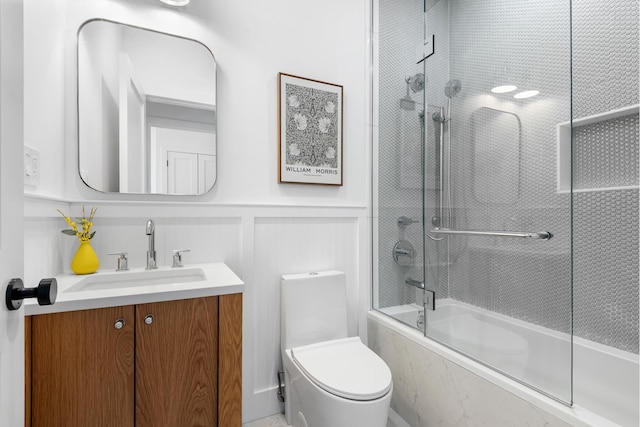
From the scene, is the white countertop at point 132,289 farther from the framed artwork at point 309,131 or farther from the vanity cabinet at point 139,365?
the framed artwork at point 309,131

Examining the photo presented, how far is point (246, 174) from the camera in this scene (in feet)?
5.54

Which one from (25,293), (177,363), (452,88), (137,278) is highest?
(452,88)

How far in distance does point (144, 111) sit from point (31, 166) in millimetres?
554

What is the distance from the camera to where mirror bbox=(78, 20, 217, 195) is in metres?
1.39

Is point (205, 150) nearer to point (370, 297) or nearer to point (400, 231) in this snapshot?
point (400, 231)

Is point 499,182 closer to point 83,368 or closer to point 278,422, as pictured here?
point 278,422

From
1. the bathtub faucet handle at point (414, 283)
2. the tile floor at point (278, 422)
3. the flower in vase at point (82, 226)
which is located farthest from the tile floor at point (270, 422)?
the flower in vase at point (82, 226)

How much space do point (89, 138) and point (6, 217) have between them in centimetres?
104

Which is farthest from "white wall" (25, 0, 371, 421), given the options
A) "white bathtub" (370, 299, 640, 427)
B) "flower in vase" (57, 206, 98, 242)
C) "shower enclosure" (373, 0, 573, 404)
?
"white bathtub" (370, 299, 640, 427)

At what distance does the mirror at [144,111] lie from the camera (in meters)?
1.39

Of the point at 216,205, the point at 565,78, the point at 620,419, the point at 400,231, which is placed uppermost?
the point at 565,78

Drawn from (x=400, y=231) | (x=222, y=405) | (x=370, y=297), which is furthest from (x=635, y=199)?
(x=222, y=405)

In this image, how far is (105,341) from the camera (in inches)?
39.1

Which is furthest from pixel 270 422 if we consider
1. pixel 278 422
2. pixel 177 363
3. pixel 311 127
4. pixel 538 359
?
pixel 311 127
